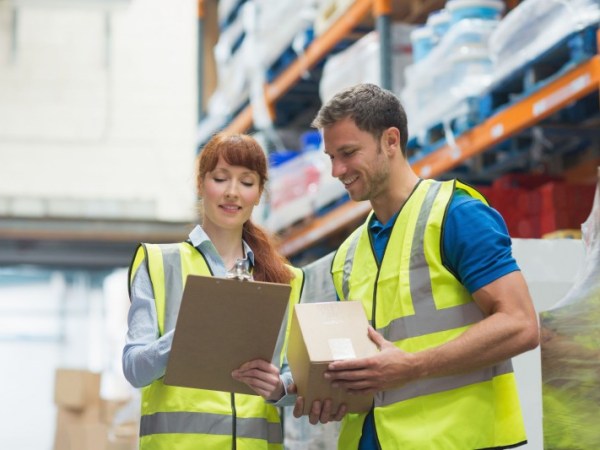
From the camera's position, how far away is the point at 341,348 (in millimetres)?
2592

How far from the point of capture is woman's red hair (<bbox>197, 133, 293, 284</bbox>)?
116 inches

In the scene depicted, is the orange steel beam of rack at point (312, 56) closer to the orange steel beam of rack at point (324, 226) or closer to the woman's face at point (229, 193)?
the orange steel beam of rack at point (324, 226)

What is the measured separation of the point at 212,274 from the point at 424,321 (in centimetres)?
61

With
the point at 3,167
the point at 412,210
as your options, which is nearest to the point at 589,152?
the point at 412,210

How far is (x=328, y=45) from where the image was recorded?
23.2 feet

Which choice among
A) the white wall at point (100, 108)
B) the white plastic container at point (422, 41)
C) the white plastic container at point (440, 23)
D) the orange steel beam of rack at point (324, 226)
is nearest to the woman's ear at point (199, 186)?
the white plastic container at point (440, 23)

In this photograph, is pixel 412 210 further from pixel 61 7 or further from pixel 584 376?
pixel 61 7

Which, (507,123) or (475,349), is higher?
(507,123)

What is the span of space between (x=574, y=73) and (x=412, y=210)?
2.04 m

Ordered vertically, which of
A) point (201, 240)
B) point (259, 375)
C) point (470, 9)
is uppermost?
point (470, 9)

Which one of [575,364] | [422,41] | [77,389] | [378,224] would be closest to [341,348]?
[378,224]

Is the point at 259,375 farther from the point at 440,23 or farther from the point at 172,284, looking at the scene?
the point at 440,23

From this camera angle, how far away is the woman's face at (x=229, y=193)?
2.94 meters

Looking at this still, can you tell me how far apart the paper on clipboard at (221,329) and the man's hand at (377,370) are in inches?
8.0
